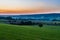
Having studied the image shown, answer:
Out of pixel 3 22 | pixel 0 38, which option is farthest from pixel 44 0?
pixel 0 38

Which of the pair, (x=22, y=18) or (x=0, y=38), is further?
(x=22, y=18)

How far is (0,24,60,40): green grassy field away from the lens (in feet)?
5.80

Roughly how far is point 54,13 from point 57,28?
0.70 feet

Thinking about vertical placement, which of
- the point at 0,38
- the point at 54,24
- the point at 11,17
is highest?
the point at 11,17

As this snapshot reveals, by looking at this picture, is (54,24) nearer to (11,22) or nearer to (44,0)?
(44,0)

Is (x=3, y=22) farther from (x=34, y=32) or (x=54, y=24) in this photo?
(x=54, y=24)

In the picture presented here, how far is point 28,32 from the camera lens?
6.00 feet

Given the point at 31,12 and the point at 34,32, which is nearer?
the point at 34,32

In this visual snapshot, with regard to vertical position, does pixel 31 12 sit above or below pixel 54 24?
above

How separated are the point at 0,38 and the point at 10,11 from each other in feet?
1.35

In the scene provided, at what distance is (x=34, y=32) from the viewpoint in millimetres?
1828

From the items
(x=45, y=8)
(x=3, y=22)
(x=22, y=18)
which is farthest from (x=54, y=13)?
(x=3, y=22)

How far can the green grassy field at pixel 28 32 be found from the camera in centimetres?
177

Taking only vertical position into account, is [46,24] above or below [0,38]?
above
